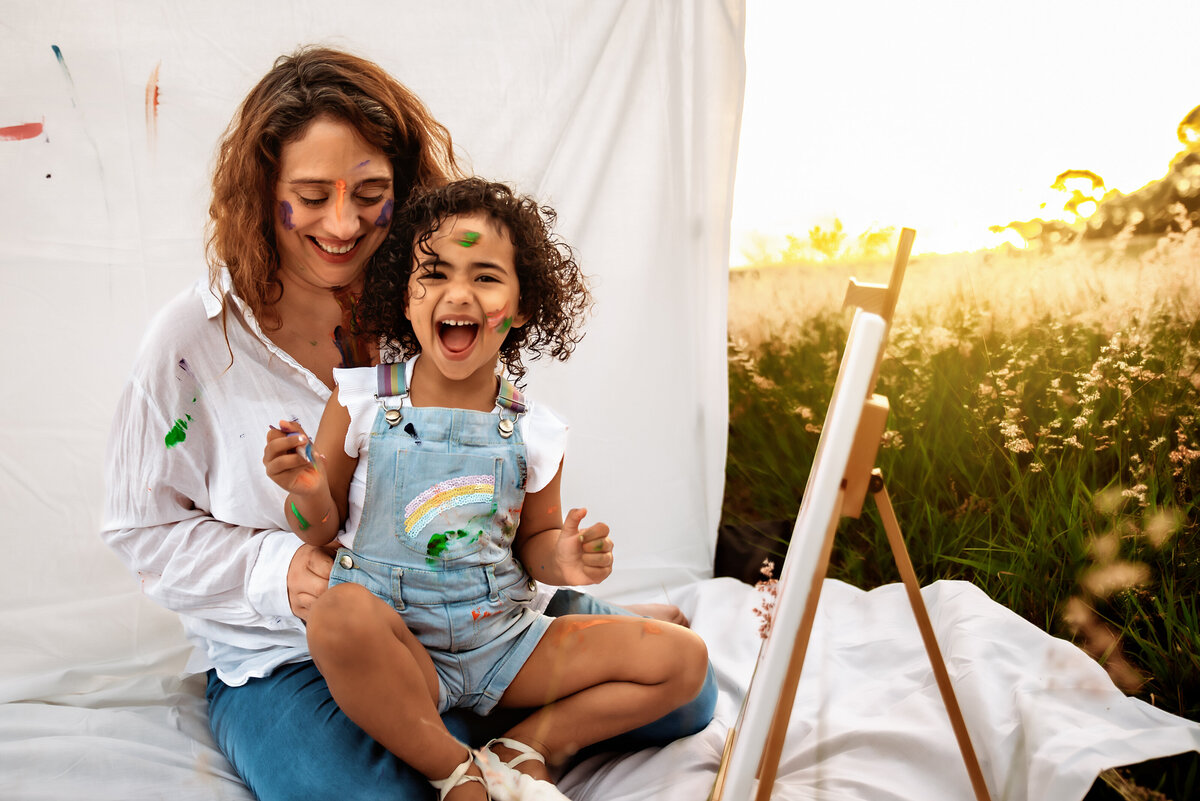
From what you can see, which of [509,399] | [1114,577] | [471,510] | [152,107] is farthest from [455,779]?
[1114,577]

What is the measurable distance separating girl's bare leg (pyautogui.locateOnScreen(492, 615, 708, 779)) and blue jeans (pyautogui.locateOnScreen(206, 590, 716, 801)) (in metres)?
0.07

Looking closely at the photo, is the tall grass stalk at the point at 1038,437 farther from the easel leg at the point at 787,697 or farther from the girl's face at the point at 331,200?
the girl's face at the point at 331,200

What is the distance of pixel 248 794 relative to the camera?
1181mm

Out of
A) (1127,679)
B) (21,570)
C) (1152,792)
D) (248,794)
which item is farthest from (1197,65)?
(21,570)

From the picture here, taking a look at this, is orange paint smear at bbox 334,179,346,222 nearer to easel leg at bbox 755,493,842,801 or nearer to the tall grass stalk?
easel leg at bbox 755,493,842,801

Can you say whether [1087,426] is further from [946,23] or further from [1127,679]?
[946,23]

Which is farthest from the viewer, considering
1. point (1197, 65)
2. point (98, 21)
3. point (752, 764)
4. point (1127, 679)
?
point (1197, 65)

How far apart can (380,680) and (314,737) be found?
0.18 metres

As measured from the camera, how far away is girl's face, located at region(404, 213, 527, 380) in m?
1.13

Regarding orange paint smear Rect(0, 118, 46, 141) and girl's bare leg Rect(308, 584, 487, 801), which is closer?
girl's bare leg Rect(308, 584, 487, 801)

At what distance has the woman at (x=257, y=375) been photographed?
1.22 m

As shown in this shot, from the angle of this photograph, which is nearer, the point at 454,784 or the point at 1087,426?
the point at 454,784

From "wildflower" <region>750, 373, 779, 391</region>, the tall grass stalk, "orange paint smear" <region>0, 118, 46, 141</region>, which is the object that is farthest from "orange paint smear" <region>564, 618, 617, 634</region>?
"wildflower" <region>750, 373, 779, 391</region>

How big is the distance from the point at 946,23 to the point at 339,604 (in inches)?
75.2
